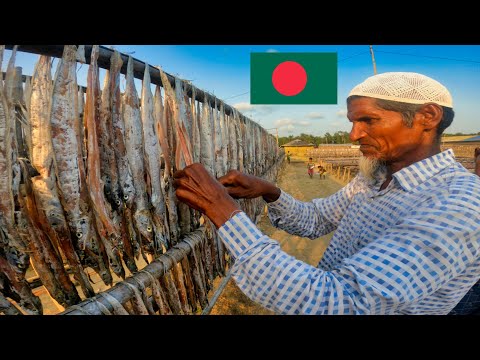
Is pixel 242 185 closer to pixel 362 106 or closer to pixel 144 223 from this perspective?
pixel 144 223

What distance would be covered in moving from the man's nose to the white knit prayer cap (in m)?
0.16

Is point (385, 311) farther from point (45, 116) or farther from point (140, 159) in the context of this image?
point (45, 116)

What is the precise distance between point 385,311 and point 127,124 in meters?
1.57

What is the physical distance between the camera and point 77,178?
1.50 metres

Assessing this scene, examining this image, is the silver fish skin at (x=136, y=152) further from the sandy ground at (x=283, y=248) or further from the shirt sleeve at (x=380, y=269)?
the sandy ground at (x=283, y=248)

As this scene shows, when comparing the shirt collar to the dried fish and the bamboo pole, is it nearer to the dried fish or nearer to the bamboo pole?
the bamboo pole

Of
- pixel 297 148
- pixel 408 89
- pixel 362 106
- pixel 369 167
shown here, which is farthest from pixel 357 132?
pixel 297 148

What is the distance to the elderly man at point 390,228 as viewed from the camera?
110 centimetres

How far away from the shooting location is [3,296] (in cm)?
126

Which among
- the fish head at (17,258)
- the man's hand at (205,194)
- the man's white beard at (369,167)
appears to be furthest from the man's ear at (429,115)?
the fish head at (17,258)

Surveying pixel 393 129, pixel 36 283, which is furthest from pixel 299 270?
pixel 36 283

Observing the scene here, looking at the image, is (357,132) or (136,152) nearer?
(357,132)

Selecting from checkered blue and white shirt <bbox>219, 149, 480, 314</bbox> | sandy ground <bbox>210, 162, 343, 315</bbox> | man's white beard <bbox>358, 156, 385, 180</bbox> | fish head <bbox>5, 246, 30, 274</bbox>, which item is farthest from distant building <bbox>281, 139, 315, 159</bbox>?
fish head <bbox>5, 246, 30, 274</bbox>

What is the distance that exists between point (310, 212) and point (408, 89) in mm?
1150
